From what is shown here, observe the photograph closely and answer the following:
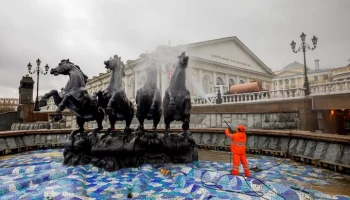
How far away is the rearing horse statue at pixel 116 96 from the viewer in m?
6.04

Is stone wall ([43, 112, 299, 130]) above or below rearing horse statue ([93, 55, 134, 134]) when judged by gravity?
below

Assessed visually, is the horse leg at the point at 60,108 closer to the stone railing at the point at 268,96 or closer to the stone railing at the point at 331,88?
the stone railing at the point at 268,96

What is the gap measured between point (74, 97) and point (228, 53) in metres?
35.3

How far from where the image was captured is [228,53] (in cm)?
3762

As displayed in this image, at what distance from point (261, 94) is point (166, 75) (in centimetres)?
1445

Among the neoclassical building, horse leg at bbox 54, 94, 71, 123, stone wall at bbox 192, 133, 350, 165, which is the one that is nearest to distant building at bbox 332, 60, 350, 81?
the neoclassical building

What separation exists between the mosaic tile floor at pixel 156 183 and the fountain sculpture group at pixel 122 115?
1.65ft

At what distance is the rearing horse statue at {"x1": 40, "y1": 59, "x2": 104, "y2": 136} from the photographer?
231 inches

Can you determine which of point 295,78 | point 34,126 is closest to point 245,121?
point 34,126

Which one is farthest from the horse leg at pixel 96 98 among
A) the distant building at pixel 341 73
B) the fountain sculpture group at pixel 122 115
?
the distant building at pixel 341 73

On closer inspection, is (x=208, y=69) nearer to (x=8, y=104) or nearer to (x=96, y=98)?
(x=8, y=104)

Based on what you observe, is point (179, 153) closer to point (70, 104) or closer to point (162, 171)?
point (162, 171)

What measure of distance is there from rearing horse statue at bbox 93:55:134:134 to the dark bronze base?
2.08 ft

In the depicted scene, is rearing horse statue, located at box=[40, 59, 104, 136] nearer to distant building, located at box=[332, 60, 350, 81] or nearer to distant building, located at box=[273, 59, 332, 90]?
distant building, located at box=[332, 60, 350, 81]
